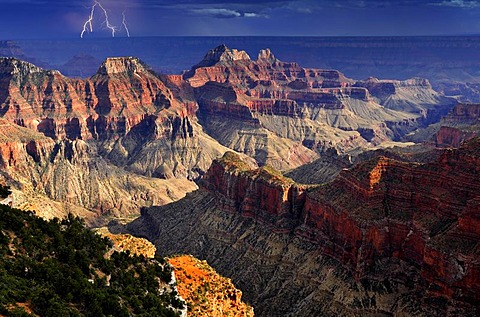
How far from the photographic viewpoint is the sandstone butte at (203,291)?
241 feet

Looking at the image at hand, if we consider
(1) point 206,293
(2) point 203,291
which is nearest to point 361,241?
(1) point 206,293

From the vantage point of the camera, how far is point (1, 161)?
630 feet

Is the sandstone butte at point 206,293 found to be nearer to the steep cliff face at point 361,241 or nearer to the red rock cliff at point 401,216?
the steep cliff face at point 361,241

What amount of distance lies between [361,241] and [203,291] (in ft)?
120

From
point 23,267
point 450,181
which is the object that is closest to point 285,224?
point 450,181

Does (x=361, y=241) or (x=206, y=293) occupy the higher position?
(x=361, y=241)

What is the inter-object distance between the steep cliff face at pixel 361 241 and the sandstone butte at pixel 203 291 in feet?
82.2

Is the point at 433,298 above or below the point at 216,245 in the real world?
above

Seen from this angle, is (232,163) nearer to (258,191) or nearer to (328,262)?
(258,191)

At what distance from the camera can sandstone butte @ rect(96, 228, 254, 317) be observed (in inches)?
2891

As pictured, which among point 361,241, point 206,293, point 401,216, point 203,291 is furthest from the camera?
point 361,241

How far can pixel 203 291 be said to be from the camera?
76688 mm

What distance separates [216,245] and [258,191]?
17.4 m

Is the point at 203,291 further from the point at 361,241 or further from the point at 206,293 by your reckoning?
the point at 361,241
